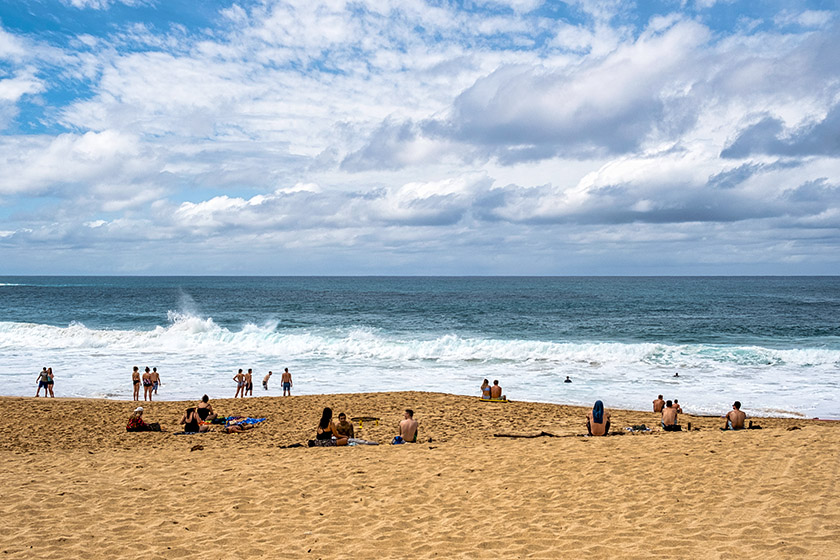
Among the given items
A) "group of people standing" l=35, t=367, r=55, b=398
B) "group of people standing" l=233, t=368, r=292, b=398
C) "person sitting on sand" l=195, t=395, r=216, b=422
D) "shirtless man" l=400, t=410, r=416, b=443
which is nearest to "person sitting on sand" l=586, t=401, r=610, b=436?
"shirtless man" l=400, t=410, r=416, b=443

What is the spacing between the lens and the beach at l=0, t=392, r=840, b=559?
707 cm

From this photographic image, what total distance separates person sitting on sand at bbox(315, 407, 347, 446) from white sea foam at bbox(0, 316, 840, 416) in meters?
11.0

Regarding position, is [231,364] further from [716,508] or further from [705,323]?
[705,323]

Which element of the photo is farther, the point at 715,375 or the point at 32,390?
the point at 715,375

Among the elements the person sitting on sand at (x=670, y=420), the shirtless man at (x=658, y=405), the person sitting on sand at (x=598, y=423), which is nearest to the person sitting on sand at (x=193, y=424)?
the person sitting on sand at (x=598, y=423)

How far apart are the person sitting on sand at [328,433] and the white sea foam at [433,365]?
36.1ft

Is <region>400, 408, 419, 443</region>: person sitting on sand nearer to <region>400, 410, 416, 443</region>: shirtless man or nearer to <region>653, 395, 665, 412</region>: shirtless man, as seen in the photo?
<region>400, 410, 416, 443</region>: shirtless man

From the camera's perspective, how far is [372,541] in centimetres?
734

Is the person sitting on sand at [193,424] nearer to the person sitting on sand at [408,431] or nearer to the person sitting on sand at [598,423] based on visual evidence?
the person sitting on sand at [408,431]

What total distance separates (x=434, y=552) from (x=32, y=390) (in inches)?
921

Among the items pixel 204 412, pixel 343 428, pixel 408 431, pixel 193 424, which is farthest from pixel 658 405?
pixel 193 424

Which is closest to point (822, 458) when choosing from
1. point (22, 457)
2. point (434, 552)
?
point (434, 552)

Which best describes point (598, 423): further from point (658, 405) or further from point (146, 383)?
point (146, 383)

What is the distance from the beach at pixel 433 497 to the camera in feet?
23.2
